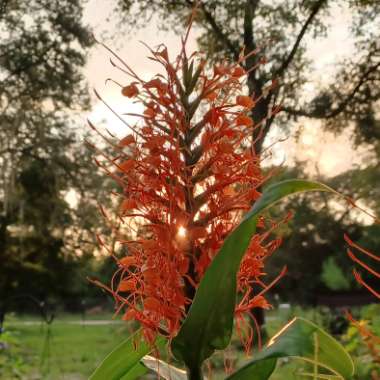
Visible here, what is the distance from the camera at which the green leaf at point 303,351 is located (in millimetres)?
960

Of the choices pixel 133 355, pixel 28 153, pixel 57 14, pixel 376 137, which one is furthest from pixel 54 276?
pixel 133 355

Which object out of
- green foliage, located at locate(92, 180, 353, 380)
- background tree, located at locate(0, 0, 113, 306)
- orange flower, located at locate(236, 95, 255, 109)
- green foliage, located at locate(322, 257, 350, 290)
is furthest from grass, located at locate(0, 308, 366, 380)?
green foliage, located at locate(322, 257, 350, 290)

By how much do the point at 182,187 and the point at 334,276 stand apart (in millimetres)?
30418

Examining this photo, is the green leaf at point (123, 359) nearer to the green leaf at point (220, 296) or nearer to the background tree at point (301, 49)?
the green leaf at point (220, 296)

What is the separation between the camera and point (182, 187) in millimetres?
1041

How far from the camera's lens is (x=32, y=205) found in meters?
18.6

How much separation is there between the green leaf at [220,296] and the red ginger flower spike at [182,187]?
0.06 m

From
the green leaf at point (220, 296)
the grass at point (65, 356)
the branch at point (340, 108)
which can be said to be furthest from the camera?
the branch at point (340, 108)

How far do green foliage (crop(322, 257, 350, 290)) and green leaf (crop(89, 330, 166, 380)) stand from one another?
2991cm

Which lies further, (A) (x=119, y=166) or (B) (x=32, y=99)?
(B) (x=32, y=99)

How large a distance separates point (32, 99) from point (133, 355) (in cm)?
1652

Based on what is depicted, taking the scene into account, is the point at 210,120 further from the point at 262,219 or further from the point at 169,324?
the point at 169,324

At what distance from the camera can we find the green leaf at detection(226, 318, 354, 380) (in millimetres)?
960

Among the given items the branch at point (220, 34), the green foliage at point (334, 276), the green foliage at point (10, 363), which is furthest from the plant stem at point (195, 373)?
the green foliage at point (334, 276)
